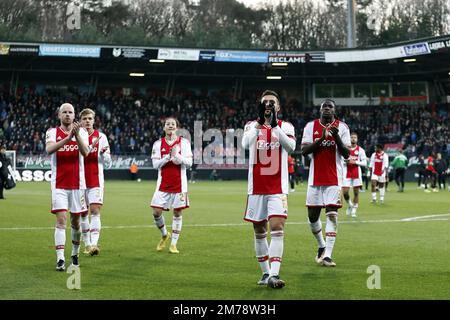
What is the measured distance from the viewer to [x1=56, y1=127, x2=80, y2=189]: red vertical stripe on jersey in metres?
11.6

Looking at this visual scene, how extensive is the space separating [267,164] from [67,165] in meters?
3.44

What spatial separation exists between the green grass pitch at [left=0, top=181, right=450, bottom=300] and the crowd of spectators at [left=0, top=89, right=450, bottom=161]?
3302 cm

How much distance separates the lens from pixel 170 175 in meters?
14.3

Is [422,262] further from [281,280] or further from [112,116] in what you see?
[112,116]

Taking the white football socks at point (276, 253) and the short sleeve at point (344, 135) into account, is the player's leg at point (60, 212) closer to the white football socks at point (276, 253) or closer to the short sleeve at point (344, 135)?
the white football socks at point (276, 253)

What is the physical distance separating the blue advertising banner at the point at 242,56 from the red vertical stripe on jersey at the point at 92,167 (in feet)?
145

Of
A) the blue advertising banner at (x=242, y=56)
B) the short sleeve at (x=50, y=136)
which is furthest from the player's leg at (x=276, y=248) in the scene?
the blue advertising banner at (x=242, y=56)

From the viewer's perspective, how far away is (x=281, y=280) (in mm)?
9836

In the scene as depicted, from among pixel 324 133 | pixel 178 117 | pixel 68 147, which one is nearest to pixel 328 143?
pixel 324 133

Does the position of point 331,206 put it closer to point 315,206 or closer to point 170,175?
point 315,206

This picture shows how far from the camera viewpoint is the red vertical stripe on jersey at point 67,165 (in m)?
11.6

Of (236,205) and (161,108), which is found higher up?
(161,108)
